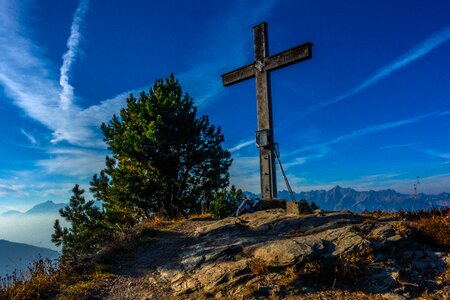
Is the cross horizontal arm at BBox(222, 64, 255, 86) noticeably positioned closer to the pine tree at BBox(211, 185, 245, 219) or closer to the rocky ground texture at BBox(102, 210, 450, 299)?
the pine tree at BBox(211, 185, 245, 219)

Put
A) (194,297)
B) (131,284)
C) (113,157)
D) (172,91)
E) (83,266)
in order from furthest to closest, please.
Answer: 1. (113,157)
2. (172,91)
3. (83,266)
4. (131,284)
5. (194,297)

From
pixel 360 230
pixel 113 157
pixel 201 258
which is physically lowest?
pixel 201 258

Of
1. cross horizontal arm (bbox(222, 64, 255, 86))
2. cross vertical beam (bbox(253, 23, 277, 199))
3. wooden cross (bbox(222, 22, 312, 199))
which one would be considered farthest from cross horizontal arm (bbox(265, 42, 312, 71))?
cross horizontal arm (bbox(222, 64, 255, 86))

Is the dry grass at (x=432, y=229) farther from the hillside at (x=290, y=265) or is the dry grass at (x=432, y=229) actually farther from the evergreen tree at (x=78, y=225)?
the evergreen tree at (x=78, y=225)

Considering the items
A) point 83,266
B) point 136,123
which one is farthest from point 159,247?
point 136,123

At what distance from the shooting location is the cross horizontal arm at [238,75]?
40.7ft

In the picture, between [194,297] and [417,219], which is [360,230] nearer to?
[417,219]

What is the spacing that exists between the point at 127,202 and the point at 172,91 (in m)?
6.61

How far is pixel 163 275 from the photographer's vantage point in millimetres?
6762

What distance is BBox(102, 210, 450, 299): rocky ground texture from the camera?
5.25m

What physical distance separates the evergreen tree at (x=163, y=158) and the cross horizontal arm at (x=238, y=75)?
4600 mm

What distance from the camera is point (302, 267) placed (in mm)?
5676

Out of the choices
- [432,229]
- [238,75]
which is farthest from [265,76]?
[432,229]

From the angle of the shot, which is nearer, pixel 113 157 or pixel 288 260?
pixel 288 260
